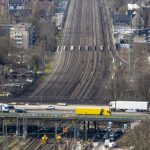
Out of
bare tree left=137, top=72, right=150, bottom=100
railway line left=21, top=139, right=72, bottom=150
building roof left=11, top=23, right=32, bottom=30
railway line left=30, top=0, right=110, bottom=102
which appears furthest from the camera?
building roof left=11, top=23, right=32, bottom=30

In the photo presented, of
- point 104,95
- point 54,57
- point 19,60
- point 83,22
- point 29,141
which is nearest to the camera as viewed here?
point 29,141

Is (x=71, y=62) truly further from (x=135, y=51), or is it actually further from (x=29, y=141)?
(x=29, y=141)

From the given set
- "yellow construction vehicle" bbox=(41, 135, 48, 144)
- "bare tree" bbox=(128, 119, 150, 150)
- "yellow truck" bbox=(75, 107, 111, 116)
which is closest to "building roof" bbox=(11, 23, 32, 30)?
"yellow truck" bbox=(75, 107, 111, 116)

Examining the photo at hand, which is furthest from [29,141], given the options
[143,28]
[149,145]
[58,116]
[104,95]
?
[143,28]

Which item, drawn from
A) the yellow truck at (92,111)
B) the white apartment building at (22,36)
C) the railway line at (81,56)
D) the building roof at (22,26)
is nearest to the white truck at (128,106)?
the yellow truck at (92,111)

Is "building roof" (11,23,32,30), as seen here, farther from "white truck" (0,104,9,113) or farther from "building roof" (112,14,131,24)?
"white truck" (0,104,9,113)

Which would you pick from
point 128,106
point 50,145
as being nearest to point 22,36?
point 128,106

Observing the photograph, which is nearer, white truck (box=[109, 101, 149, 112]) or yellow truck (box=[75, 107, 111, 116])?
yellow truck (box=[75, 107, 111, 116])
